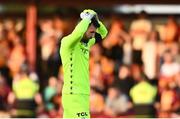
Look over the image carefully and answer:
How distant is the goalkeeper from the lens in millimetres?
8805

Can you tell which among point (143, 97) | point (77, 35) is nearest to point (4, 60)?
point (143, 97)

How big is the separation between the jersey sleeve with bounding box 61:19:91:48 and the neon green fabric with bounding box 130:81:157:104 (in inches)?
270

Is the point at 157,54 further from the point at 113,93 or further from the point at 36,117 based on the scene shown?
the point at 36,117

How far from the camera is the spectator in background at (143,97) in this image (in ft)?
51.1

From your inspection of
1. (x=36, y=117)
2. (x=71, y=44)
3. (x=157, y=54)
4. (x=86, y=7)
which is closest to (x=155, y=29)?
(x=157, y=54)

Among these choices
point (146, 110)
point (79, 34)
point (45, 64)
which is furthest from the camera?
point (45, 64)

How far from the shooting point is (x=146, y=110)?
15.6m

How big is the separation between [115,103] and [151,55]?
1.40m

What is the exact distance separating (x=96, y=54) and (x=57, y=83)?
1086 millimetres

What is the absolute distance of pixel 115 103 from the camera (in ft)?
52.4

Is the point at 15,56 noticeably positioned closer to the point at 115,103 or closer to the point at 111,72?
the point at 111,72

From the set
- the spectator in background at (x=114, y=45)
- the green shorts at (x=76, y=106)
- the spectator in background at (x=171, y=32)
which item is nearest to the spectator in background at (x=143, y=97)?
the spectator in background at (x=114, y=45)

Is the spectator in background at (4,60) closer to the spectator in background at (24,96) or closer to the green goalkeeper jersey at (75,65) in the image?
the spectator in background at (24,96)

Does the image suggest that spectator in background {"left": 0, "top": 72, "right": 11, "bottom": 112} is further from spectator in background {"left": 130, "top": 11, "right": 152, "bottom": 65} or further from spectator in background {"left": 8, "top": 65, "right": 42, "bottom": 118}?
spectator in background {"left": 130, "top": 11, "right": 152, "bottom": 65}
